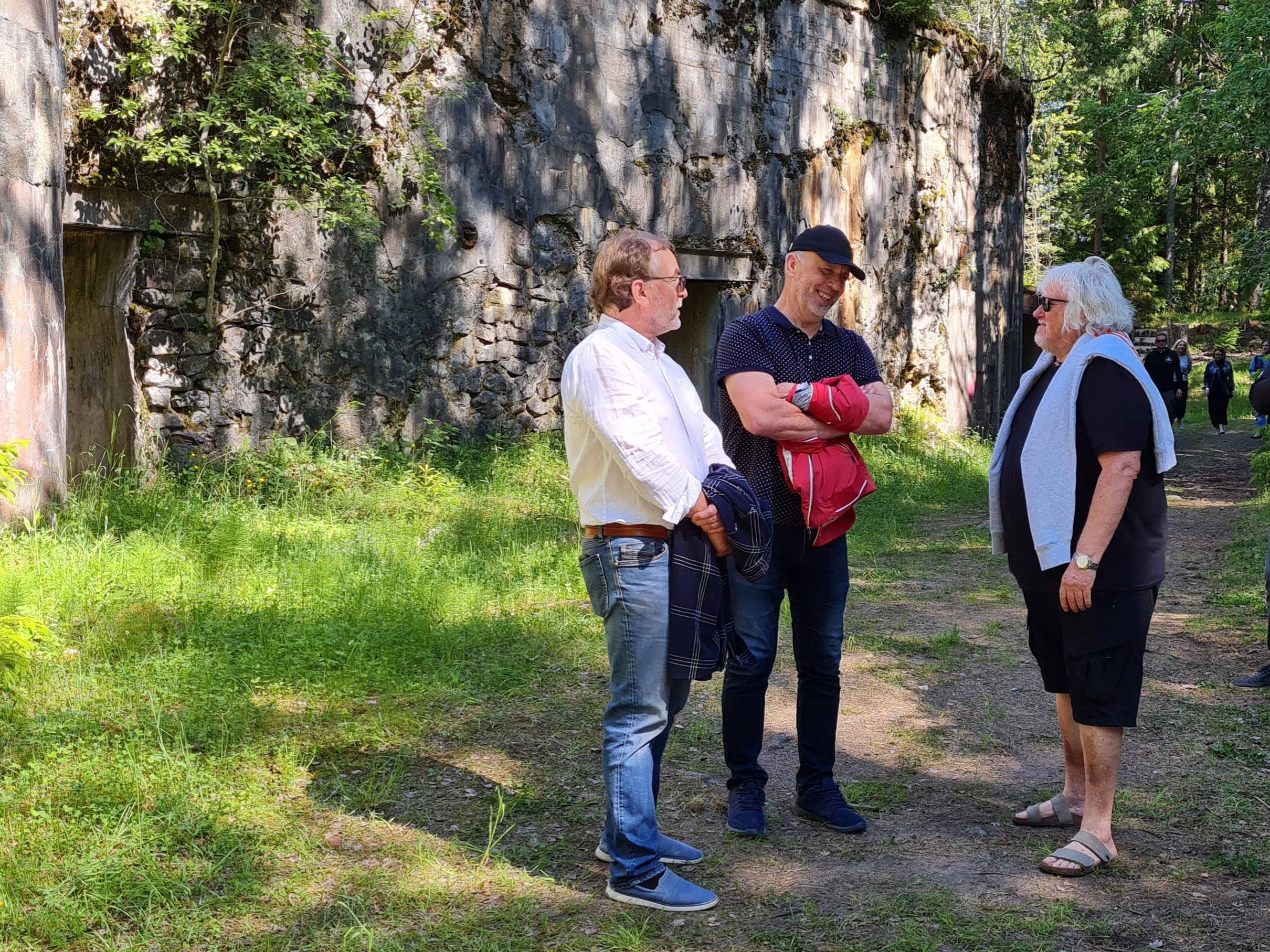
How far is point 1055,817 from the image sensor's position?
12.8 feet

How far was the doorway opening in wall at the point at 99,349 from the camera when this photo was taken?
7949 millimetres

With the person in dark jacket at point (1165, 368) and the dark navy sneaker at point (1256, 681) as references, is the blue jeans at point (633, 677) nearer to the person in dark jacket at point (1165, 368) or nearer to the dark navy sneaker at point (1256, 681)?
the dark navy sneaker at point (1256, 681)

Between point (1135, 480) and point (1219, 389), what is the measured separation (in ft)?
57.9

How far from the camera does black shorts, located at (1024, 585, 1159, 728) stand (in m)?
3.46

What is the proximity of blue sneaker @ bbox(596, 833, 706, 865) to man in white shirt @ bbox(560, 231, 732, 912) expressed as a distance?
237mm

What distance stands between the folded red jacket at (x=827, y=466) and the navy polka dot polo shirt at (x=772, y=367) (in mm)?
49

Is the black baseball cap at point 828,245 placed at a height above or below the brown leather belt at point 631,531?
above

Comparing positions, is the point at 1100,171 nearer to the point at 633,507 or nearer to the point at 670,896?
the point at 633,507

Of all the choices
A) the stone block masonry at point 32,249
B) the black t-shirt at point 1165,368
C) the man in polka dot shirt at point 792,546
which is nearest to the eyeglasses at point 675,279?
the man in polka dot shirt at point 792,546

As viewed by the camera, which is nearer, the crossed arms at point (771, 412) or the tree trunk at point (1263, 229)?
the crossed arms at point (771, 412)

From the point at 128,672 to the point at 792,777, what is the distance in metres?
2.77

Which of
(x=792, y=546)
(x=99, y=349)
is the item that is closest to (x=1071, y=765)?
(x=792, y=546)

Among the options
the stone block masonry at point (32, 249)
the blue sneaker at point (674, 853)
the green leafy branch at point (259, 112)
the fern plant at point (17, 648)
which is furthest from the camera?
the green leafy branch at point (259, 112)

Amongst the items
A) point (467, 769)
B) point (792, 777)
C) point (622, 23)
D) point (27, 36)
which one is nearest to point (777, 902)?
point (792, 777)
